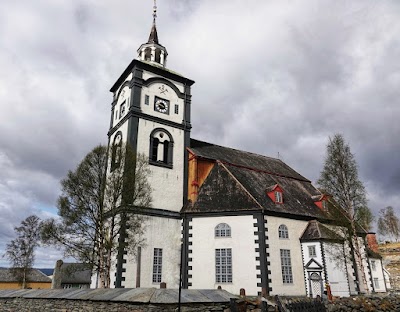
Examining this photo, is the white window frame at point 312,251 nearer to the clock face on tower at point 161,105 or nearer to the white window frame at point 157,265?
the white window frame at point 157,265

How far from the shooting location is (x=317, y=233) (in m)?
26.8

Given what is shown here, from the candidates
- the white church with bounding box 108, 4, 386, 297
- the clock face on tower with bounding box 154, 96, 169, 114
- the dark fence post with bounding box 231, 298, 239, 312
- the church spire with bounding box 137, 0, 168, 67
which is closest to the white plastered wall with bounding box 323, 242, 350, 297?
the white church with bounding box 108, 4, 386, 297

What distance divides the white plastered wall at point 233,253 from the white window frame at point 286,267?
2.59 meters

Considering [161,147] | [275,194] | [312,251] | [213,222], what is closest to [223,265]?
[213,222]

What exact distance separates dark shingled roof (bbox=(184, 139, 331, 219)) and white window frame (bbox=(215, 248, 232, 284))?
3131 millimetres

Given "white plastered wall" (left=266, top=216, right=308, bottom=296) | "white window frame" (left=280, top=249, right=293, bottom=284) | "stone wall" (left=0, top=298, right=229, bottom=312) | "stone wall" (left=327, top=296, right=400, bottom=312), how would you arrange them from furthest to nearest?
1. "white window frame" (left=280, top=249, right=293, bottom=284)
2. "white plastered wall" (left=266, top=216, right=308, bottom=296)
3. "stone wall" (left=327, top=296, right=400, bottom=312)
4. "stone wall" (left=0, top=298, right=229, bottom=312)

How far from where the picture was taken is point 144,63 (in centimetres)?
3119

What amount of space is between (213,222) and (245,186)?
14.9 ft

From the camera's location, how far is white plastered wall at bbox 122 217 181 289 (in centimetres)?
2420

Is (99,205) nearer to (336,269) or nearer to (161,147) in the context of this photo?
(161,147)

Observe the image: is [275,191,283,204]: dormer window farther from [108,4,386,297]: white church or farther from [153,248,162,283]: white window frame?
[153,248,162,283]: white window frame

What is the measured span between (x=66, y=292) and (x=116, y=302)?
462 cm

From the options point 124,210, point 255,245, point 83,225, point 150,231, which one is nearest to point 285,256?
point 255,245

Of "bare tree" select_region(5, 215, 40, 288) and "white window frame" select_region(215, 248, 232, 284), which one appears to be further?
"bare tree" select_region(5, 215, 40, 288)
